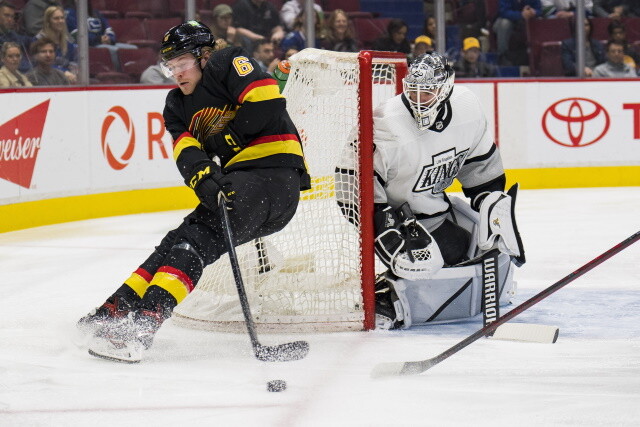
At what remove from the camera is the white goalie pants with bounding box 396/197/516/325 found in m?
3.39

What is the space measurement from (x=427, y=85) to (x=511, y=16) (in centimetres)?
441

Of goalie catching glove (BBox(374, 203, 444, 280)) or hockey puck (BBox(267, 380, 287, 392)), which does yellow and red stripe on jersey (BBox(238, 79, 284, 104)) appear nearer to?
goalie catching glove (BBox(374, 203, 444, 280))

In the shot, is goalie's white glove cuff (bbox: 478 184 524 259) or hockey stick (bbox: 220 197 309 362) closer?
hockey stick (bbox: 220 197 309 362)

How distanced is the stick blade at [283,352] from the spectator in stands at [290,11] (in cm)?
431

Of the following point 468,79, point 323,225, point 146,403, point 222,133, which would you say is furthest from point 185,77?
point 468,79

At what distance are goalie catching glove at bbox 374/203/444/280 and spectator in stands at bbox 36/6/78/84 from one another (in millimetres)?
3250

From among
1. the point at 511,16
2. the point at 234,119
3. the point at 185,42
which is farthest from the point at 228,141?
the point at 511,16

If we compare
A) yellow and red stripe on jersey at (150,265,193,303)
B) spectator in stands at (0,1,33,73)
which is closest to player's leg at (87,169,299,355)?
yellow and red stripe on jersey at (150,265,193,303)

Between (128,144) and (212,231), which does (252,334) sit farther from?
(128,144)

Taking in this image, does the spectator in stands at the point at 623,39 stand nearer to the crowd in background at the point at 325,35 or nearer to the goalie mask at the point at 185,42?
the crowd in background at the point at 325,35

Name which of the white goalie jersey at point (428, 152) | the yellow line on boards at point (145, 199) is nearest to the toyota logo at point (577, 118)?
the yellow line on boards at point (145, 199)

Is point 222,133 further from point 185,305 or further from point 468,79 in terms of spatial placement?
point 468,79

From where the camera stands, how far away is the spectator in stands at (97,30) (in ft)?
20.4

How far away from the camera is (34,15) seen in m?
6.02
